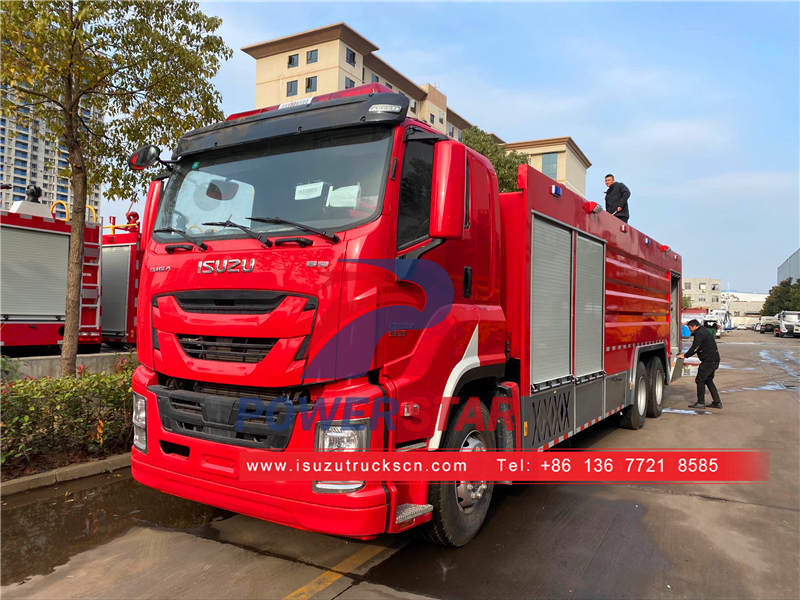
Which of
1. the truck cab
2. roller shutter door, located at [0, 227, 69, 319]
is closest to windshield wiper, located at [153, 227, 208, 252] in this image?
the truck cab

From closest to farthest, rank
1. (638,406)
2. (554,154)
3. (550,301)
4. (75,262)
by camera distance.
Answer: (550,301) < (75,262) < (638,406) < (554,154)

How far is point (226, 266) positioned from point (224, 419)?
91 centimetres

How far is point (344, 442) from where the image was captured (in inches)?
115

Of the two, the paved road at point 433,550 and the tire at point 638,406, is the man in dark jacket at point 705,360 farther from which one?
the paved road at point 433,550

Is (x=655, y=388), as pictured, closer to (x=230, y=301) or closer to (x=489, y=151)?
(x=230, y=301)

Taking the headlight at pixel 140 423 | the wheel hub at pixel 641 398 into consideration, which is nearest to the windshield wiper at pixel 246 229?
the headlight at pixel 140 423

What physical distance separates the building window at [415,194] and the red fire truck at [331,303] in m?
0.01

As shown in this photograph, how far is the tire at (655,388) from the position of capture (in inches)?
346

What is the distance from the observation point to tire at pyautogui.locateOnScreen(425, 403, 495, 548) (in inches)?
139

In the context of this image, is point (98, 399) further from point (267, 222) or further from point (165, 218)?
point (267, 222)

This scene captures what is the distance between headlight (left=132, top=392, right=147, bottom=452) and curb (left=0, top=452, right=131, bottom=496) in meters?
1.88

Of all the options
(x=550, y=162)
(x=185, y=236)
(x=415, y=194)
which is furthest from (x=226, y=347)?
(x=550, y=162)

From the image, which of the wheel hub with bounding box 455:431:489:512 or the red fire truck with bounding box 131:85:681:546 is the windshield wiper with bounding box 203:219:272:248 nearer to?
the red fire truck with bounding box 131:85:681:546

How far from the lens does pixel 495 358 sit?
4102 mm
